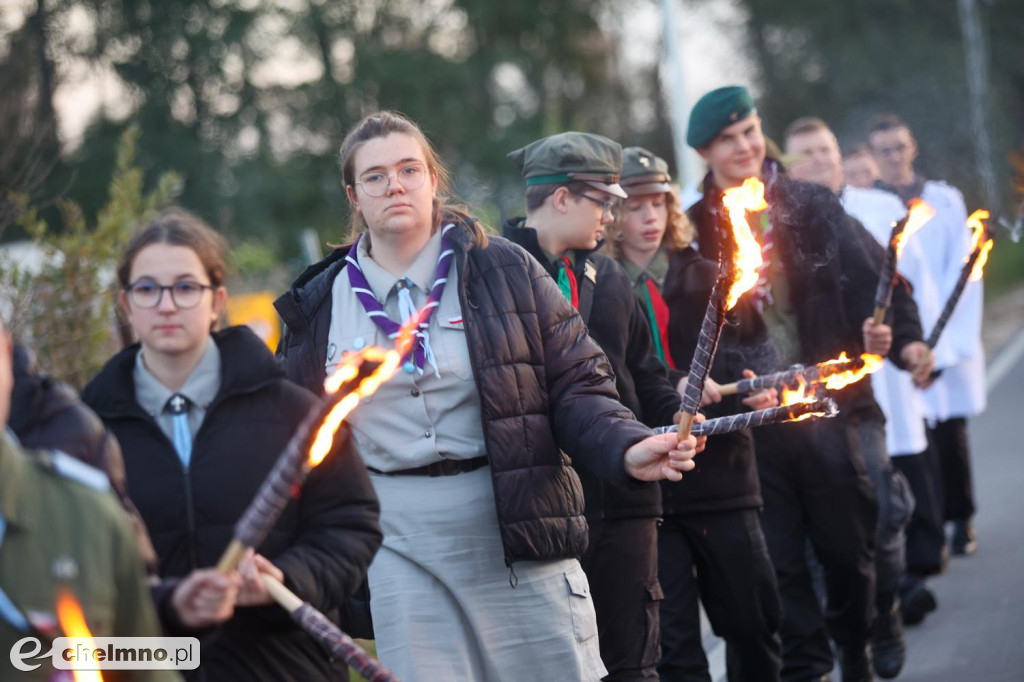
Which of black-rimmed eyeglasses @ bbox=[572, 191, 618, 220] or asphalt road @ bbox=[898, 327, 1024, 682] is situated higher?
black-rimmed eyeglasses @ bbox=[572, 191, 618, 220]

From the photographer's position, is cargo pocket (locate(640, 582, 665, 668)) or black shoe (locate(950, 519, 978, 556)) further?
black shoe (locate(950, 519, 978, 556))

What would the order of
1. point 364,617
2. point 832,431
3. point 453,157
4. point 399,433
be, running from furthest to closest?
point 453,157 → point 832,431 → point 364,617 → point 399,433

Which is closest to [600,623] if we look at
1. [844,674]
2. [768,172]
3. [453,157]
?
[844,674]

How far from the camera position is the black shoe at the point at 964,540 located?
30.7 feet

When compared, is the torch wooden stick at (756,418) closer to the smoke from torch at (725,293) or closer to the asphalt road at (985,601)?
the smoke from torch at (725,293)

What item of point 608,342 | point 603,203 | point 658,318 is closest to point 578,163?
point 603,203

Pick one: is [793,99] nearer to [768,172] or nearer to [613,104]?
[613,104]

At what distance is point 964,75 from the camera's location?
4116cm

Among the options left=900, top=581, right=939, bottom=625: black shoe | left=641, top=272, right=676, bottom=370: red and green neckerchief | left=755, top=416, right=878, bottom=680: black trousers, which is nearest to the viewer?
left=641, top=272, right=676, bottom=370: red and green neckerchief

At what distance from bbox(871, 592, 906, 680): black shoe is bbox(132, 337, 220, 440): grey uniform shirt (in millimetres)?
4138

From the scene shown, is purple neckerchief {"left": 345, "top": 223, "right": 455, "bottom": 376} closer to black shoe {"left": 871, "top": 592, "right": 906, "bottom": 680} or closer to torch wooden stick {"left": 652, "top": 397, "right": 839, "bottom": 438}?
torch wooden stick {"left": 652, "top": 397, "right": 839, "bottom": 438}

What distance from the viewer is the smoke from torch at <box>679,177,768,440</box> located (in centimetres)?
380

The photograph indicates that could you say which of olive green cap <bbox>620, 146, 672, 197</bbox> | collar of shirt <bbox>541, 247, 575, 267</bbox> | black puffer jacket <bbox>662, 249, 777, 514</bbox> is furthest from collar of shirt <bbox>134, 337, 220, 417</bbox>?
olive green cap <bbox>620, 146, 672, 197</bbox>

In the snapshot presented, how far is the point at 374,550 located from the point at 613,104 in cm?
3774
